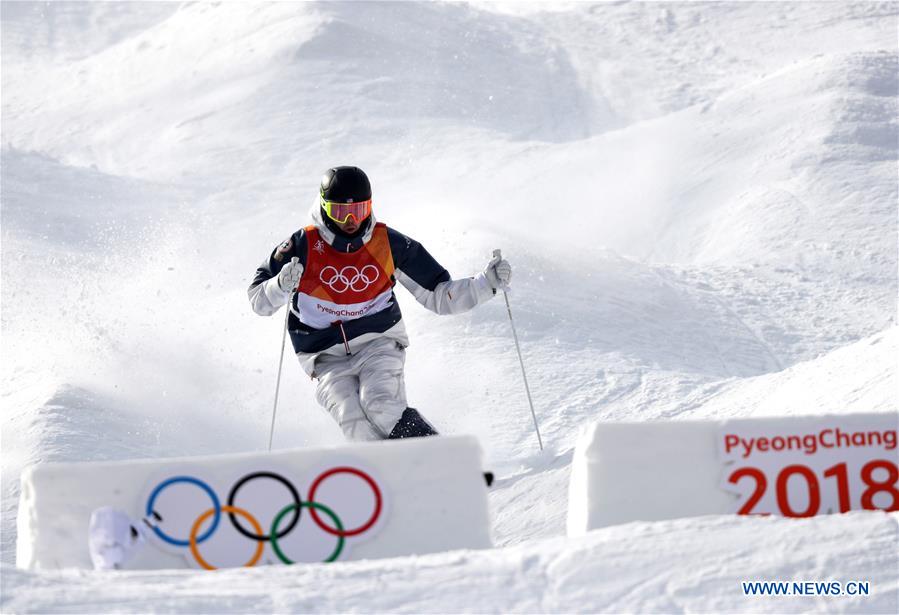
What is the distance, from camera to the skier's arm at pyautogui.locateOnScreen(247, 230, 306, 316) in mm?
6535

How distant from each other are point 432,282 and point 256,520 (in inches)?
104

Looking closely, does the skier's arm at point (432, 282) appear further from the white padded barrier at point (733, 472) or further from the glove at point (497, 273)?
the white padded barrier at point (733, 472)

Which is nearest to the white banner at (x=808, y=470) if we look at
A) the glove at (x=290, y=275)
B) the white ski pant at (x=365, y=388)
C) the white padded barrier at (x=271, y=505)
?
the white padded barrier at (x=271, y=505)

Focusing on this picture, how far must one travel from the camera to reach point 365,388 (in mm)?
6527

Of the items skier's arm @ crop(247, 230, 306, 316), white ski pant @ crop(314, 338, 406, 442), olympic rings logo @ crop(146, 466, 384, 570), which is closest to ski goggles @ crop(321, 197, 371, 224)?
skier's arm @ crop(247, 230, 306, 316)

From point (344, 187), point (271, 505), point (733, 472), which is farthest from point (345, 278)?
point (733, 472)

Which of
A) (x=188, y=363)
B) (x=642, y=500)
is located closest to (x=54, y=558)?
(x=642, y=500)

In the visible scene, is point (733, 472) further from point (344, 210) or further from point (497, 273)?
point (344, 210)

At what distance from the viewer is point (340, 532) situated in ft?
14.7

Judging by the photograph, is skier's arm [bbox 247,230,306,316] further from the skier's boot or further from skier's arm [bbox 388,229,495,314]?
the skier's boot

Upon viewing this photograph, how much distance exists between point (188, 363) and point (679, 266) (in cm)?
539

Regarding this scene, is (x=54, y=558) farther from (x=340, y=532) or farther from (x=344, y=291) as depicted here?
(x=344, y=291)

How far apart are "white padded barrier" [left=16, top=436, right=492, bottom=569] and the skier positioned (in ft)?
6.16

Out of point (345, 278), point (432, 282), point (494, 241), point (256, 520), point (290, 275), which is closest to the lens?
point (256, 520)
